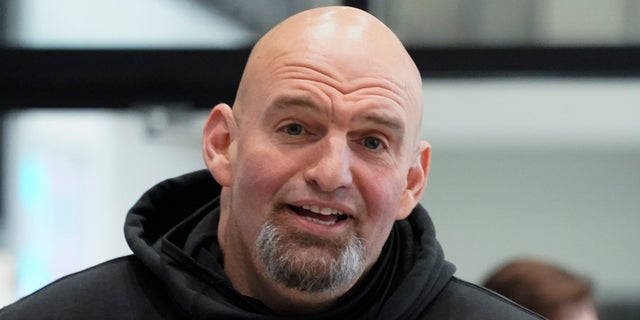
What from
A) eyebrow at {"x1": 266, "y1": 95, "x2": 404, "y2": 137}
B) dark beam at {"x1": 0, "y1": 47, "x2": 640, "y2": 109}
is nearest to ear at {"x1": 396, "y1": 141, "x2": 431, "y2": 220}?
eyebrow at {"x1": 266, "y1": 95, "x2": 404, "y2": 137}

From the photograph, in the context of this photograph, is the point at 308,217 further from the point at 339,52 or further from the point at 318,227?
the point at 339,52

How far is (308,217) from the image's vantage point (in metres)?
1.60

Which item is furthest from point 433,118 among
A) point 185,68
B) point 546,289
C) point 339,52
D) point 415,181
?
point 339,52

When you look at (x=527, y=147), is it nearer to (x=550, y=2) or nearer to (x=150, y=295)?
(x=550, y=2)

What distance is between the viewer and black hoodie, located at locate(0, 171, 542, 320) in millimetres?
1696

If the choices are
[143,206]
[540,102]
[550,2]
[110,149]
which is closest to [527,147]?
[540,102]

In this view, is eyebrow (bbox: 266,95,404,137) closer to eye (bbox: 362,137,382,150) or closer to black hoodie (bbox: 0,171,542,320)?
eye (bbox: 362,137,382,150)

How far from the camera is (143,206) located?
1.89m

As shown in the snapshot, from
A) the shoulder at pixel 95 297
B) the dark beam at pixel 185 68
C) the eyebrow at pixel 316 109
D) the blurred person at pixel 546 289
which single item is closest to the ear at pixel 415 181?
the eyebrow at pixel 316 109

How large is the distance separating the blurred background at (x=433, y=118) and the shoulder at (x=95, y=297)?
1.87m

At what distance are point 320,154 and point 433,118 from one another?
2215 millimetres

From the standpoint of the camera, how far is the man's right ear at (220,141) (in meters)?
1.74

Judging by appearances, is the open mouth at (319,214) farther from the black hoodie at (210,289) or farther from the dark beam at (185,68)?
the dark beam at (185,68)

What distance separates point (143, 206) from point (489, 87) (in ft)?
6.51
